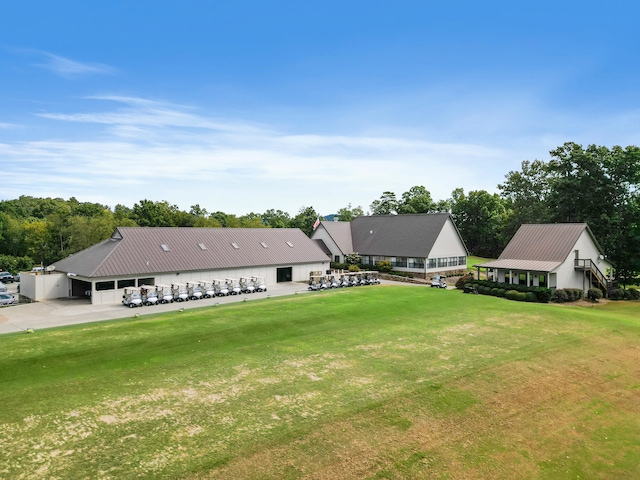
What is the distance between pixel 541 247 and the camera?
41438mm

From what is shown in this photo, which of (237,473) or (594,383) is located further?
(594,383)

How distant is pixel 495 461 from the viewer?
11414 millimetres

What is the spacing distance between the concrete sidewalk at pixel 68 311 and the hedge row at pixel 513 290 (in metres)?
20.0

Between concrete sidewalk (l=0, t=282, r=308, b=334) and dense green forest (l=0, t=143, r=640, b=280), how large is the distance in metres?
26.4

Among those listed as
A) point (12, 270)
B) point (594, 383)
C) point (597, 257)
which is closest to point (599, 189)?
point (597, 257)

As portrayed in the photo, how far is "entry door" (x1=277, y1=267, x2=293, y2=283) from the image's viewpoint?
45219 millimetres

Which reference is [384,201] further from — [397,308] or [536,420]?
[536,420]

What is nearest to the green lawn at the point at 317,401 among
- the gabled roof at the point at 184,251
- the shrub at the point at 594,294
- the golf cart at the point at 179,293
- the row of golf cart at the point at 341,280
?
the golf cart at the point at 179,293

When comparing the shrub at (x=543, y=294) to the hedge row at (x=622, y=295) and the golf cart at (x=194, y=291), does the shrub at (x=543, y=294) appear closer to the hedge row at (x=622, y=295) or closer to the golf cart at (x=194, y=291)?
the hedge row at (x=622, y=295)

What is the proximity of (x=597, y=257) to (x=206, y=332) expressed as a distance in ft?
130

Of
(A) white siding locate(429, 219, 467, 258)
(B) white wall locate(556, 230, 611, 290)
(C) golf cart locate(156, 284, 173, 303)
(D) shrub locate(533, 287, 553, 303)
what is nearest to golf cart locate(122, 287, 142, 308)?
(C) golf cart locate(156, 284, 173, 303)

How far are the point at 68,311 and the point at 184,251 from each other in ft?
39.3

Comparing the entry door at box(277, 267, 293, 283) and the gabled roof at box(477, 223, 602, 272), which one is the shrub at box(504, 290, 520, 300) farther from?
the entry door at box(277, 267, 293, 283)

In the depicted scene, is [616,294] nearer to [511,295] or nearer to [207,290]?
[511,295]
